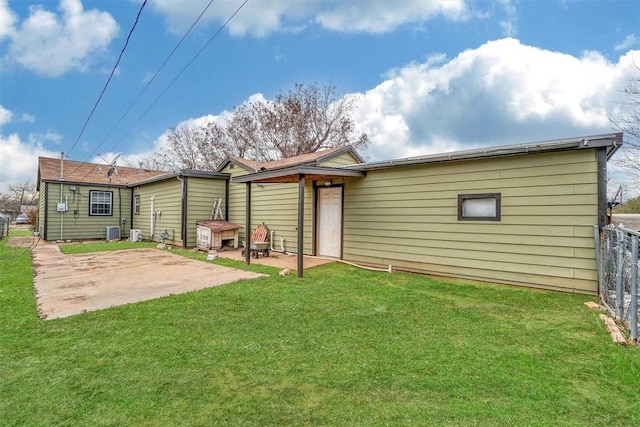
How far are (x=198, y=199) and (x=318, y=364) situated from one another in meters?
9.82

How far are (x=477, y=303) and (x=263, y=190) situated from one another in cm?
740

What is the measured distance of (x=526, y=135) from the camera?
33.4 feet

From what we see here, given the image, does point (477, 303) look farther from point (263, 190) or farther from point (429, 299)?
point (263, 190)

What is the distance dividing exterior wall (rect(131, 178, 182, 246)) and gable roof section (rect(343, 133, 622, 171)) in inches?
322

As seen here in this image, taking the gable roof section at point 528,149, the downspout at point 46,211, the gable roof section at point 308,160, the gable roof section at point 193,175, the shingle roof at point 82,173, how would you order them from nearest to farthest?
the gable roof section at point 528,149
the gable roof section at point 308,160
the gable roof section at point 193,175
the downspout at point 46,211
the shingle roof at point 82,173

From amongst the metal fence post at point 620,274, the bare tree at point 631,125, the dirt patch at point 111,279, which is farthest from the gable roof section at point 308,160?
the bare tree at point 631,125

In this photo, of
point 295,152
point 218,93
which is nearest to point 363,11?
point 218,93

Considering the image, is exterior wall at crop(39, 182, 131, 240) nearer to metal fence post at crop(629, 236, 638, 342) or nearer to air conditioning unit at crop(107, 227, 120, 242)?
air conditioning unit at crop(107, 227, 120, 242)

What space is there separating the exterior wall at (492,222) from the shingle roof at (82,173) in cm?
1312

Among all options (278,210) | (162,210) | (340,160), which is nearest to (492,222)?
(340,160)

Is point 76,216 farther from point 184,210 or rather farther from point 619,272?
point 619,272

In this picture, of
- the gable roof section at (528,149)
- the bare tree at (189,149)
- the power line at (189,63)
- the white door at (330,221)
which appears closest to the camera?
the gable roof section at (528,149)

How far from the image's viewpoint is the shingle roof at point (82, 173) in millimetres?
14062

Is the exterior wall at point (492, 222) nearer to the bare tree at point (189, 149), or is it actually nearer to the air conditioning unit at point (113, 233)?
the air conditioning unit at point (113, 233)
